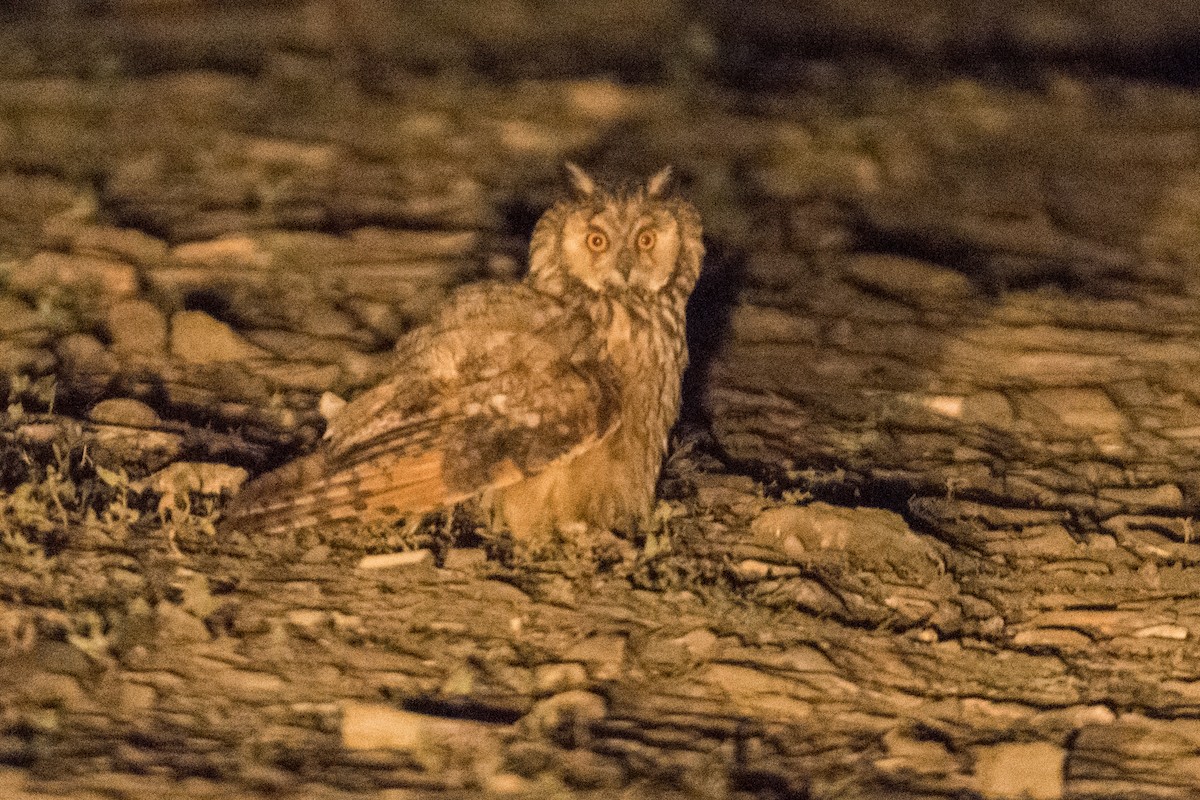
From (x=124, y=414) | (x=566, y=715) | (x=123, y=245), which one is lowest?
(x=566, y=715)

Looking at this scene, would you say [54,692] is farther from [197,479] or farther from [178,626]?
[197,479]

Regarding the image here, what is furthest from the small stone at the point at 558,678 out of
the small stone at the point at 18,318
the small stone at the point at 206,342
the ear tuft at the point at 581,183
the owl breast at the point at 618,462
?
the small stone at the point at 18,318

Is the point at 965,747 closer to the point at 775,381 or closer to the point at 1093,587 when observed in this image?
the point at 1093,587

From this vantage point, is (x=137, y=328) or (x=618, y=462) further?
(x=137, y=328)

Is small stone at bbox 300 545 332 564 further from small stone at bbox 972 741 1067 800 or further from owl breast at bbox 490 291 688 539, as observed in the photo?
small stone at bbox 972 741 1067 800

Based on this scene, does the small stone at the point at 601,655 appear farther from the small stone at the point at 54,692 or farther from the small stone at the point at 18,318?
the small stone at the point at 18,318

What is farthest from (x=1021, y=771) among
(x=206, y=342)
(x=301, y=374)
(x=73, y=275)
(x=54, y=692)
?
(x=73, y=275)

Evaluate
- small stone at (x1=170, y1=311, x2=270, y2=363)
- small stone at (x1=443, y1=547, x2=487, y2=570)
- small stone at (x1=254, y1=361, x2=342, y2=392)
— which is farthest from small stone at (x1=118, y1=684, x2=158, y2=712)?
small stone at (x1=170, y1=311, x2=270, y2=363)

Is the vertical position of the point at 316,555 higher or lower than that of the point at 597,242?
lower
